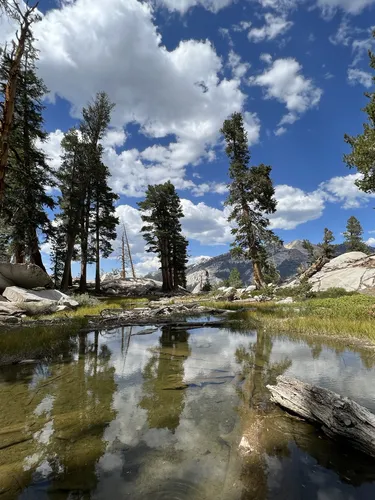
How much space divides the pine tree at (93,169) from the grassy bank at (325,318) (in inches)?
796

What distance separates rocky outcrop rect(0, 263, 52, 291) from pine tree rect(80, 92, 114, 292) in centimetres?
927

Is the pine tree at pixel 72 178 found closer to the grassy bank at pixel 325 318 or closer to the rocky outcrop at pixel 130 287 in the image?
the rocky outcrop at pixel 130 287

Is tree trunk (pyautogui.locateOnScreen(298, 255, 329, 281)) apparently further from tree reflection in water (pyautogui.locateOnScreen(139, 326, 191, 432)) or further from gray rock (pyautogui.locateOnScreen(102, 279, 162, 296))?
tree reflection in water (pyautogui.locateOnScreen(139, 326, 191, 432))

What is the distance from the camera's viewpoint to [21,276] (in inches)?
774

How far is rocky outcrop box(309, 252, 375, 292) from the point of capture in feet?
72.2

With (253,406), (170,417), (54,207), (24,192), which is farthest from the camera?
(54,207)

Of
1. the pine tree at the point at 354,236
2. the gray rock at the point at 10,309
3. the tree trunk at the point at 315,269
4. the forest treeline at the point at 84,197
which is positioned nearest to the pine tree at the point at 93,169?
the forest treeline at the point at 84,197

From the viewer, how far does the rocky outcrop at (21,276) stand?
1919 centimetres

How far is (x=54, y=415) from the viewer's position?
4.69 m

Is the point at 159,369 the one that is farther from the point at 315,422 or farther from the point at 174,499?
the point at 174,499

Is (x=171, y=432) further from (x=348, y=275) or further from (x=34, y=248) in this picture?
(x=348, y=275)

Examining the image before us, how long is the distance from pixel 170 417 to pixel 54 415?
1.91m

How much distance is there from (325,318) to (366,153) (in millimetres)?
12140

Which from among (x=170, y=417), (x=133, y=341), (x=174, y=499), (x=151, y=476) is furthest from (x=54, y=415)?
(x=133, y=341)
